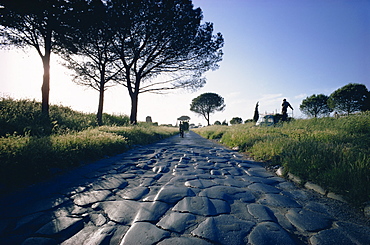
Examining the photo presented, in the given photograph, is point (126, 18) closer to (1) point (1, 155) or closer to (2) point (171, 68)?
(2) point (171, 68)

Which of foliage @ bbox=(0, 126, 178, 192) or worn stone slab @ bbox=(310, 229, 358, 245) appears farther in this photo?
foliage @ bbox=(0, 126, 178, 192)

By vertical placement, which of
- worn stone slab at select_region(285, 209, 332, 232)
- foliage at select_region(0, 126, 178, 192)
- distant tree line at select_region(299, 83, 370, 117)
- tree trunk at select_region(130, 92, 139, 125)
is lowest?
worn stone slab at select_region(285, 209, 332, 232)

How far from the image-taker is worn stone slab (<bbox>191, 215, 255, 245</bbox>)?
131 centimetres

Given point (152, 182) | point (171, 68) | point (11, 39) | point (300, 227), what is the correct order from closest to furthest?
1. point (300, 227)
2. point (152, 182)
3. point (11, 39)
4. point (171, 68)

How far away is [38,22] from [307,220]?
11.9m

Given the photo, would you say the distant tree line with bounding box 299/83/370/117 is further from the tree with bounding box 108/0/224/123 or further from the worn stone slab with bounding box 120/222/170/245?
the worn stone slab with bounding box 120/222/170/245

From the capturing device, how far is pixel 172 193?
2.22 meters

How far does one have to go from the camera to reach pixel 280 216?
1699mm

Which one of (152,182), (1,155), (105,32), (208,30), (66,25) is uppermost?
(208,30)

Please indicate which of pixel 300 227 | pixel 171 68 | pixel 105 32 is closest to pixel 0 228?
pixel 300 227

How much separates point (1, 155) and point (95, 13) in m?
9.75

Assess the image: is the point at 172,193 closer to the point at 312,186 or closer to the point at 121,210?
the point at 121,210

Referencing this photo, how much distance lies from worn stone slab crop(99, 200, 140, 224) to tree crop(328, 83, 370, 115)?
36.7 meters

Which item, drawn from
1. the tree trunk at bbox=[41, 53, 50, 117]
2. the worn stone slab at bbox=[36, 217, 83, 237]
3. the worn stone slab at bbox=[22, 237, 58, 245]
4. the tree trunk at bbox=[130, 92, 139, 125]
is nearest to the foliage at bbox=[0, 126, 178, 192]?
the worn stone slab at bbox=[36, 217, 83, 237]
